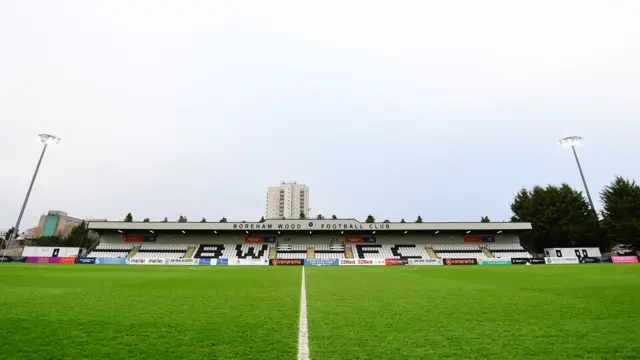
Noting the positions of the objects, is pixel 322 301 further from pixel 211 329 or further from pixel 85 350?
pixel 85 350

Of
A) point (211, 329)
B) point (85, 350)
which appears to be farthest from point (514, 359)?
point (85, 350)

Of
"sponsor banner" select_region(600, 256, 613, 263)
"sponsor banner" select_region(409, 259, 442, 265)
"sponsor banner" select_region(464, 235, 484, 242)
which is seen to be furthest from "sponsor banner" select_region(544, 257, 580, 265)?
"sponsor banner" select_region(409, 259, 442, 265)

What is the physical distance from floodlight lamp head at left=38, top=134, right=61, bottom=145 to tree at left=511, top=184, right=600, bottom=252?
196ft

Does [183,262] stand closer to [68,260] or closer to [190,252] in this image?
[190,252]

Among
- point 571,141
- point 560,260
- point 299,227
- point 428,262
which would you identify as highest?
point 571,141

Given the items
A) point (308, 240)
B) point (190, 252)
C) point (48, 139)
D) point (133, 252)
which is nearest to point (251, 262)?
point (190, 252)

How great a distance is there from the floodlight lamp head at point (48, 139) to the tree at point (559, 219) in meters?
59.7

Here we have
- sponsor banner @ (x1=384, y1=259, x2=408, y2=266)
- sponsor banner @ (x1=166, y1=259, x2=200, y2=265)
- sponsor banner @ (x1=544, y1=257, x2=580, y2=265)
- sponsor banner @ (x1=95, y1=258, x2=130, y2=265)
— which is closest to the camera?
sponsor banner @ (x1=544, y1=257, x2=580, y2=265)

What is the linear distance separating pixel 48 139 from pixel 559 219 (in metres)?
62.2

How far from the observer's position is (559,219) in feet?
135

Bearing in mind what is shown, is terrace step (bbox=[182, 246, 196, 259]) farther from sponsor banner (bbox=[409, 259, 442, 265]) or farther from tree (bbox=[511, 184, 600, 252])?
tree (bbox=[511, 184, 600, 252])

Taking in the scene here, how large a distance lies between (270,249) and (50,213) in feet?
326

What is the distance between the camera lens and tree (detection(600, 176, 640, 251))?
1329 inches

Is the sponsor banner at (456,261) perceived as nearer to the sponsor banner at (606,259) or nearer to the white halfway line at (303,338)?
the sponsor banner at (606,259)
